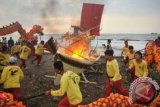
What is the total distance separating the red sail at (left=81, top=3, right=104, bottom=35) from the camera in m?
24.5

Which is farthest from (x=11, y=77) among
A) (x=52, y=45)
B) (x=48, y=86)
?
(x=52, y=45)

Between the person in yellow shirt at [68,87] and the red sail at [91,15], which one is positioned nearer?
the person in yellow shirt at [68,87]

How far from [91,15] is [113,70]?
1405 cm

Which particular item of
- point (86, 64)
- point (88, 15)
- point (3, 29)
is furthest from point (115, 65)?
point (88, 15)

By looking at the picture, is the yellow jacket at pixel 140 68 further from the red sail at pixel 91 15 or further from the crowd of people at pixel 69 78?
the red sail at pixel 91 15

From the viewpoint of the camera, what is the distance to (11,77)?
37.1 ft

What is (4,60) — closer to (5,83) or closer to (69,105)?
(5,83)

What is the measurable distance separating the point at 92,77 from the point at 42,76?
120 inches

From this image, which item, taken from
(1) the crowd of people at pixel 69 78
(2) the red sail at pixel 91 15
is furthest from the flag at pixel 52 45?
(1) the crowd of people at pixel 69 78

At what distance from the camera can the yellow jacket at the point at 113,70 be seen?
1141cm

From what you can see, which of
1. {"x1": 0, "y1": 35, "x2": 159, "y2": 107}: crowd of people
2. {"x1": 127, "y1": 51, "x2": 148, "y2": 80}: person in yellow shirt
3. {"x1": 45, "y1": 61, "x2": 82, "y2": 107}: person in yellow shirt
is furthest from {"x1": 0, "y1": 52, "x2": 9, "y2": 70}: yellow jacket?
{"x1": 127, "y1": 51, "x2": 148, "y2": 80}: person in yellow shirt

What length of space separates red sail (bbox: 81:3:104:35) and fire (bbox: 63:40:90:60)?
4264mm

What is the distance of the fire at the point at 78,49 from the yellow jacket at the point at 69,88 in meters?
9.47

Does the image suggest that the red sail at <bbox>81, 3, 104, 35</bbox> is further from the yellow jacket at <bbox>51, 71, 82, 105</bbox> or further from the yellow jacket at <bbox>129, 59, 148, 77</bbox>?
the yellow jacket at <bbox>51, 71, 82, 105</bbox>
